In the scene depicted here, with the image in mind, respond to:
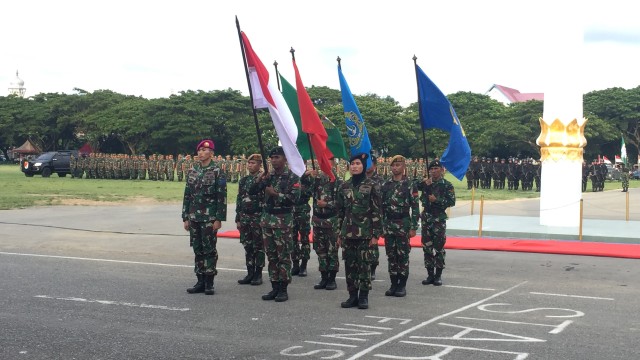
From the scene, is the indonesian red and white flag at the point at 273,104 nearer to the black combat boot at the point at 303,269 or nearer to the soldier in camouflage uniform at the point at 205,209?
the soldier in camouflage uniform at the point at 205,209

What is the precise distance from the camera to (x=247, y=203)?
9.97 metres

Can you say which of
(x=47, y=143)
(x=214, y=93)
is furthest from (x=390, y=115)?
(x=47, y=143)

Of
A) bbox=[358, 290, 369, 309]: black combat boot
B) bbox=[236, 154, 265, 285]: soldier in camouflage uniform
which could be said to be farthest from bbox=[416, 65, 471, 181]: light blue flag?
bbox=[358, 290, 369, 309]: black combat boot

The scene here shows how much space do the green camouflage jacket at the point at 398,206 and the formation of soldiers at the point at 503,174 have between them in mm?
28433

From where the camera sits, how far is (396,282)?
924cm

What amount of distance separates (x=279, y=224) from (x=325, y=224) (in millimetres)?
1269

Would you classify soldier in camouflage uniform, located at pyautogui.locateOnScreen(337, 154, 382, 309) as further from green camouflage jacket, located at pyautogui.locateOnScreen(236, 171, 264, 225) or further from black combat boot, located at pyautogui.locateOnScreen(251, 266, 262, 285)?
black combat boot, located at pyautogui.locateOnScreen(251, 266, 262, 285)

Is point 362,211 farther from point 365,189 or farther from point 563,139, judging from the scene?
point 563,139

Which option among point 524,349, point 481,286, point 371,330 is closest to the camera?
point 524,349

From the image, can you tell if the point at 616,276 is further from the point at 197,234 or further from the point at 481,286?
the point at 197,234

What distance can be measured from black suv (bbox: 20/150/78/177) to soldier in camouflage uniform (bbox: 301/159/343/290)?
126 ft

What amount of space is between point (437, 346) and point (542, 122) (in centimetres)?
1177

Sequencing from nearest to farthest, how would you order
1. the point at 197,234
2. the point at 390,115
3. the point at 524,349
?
the point at 524,349
the point at 197,234
the point at 390,115

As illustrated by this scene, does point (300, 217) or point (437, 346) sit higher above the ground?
point (300, 217)
